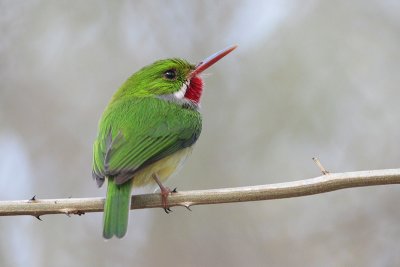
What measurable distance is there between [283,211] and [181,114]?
222cm

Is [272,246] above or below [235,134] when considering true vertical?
below

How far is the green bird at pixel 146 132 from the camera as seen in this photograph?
3842 mm

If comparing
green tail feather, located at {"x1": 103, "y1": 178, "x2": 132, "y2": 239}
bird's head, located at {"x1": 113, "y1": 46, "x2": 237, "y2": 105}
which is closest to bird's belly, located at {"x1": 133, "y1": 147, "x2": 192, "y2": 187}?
green tail feather, located at {"x1": 103, "y1": 178, "x2": 132, "y2": 239}

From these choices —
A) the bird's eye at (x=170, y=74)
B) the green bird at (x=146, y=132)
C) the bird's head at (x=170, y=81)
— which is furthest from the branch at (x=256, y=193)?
the bird's eye at (x=170, y=74)

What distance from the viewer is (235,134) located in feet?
21.1

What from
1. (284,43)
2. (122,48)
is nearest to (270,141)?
(284,43)

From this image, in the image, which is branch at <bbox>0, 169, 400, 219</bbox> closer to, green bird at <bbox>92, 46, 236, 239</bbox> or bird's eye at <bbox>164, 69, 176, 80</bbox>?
green bird at <bbox>92, 46, 236, 239</bbox>

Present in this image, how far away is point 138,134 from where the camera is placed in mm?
4129

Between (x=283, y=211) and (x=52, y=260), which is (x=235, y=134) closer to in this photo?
(x=283, y=211)

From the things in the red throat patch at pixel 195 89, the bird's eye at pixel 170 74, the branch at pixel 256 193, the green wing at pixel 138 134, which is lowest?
the branch at pixel 256 193

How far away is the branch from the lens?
11.0 feet

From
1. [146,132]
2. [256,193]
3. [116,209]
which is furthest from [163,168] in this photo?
[256,193]

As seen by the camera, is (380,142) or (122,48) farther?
(122,48)

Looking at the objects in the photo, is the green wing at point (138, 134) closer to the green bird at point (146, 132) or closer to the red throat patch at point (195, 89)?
the green bird at point (146, 132)
